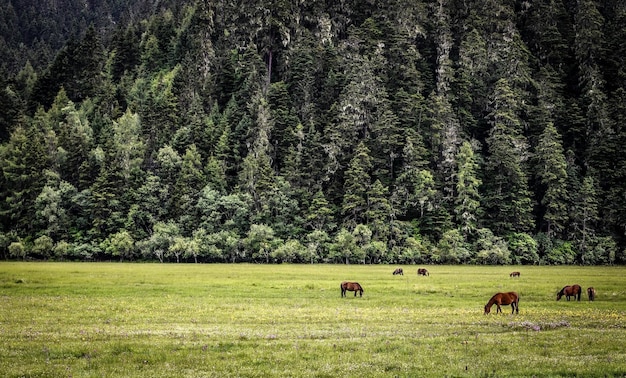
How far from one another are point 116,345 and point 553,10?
17325cm

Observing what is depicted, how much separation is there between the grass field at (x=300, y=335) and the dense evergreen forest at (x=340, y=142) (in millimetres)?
69103

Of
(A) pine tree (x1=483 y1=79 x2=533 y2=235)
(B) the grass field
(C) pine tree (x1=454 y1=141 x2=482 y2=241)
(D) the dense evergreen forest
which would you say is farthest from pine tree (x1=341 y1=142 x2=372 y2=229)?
(B) the grass field

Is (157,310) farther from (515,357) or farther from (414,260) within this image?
(414,260)

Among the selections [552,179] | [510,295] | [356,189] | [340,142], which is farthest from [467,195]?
[510,295]

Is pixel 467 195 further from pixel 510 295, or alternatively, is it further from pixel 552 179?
pixel 510 295

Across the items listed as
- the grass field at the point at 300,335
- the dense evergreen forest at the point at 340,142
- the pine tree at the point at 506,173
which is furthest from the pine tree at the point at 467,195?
the grass field at the point at 300,335

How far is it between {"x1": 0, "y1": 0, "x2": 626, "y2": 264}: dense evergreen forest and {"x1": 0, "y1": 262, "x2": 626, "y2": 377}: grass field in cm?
6910

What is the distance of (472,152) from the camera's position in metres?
121

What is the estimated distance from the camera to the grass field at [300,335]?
649 inches

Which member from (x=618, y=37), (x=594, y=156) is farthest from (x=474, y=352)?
(x=618, y=37)

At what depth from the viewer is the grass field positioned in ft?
54.1

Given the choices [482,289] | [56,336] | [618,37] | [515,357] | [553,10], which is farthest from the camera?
[553,10]

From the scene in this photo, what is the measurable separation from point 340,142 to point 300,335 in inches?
4340

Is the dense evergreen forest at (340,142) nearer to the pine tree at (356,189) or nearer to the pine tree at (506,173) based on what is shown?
the pine tree at (506,173)
